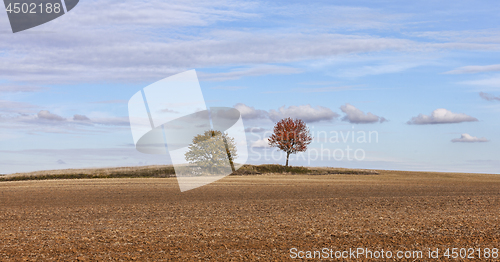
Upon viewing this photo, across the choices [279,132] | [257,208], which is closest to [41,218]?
[257,208]

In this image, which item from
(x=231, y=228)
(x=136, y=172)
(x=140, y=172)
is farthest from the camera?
(x=136, y=172)

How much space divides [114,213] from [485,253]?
1424 centimetres

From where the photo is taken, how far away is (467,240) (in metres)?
12.3

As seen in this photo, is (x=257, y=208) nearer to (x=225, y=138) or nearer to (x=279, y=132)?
(x=225, y=138)

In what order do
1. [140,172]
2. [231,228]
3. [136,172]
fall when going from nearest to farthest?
[231,228], [140,172], [136,172]

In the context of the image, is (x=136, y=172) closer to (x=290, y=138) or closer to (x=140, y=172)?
(x=140, y=172)

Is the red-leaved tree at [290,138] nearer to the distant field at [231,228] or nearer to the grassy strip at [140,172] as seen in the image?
the grassy strip at [140,172]

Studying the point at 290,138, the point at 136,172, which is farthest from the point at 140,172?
the point at 290,138

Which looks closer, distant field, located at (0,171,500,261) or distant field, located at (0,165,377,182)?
distant field, located at (0,171,500,261)

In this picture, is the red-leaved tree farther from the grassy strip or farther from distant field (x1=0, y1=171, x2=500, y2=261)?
distant field (x1=0, y1=171, x2=500, y2=261)

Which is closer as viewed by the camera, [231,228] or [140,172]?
[231,228]

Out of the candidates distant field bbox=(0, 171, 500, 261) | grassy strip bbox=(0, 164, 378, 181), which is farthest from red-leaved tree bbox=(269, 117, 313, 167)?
distant field bbox=(0, 171, 500, 261)

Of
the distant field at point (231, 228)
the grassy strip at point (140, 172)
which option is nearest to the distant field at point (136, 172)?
the grassy strip at point (140, 172)

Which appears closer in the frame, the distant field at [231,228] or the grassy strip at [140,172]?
the distant field at [231,228]
